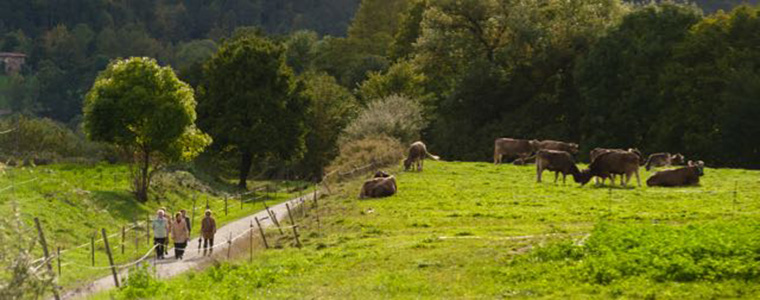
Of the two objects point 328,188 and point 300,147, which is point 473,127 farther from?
point 328,188

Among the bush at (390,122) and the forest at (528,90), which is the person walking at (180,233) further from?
the bush at (390,122)

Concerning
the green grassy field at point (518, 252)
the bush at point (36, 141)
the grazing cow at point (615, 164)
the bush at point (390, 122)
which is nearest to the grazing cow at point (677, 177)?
the grazing cow at point (615, 164)

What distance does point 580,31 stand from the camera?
83.1m

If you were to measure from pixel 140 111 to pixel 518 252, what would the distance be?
3397cm

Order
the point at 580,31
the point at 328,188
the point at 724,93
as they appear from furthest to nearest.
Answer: the point at 580,31 → the point at 724,93 → the point at 328,188

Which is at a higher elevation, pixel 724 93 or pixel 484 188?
pixel 724 93

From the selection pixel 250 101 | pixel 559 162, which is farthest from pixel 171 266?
pixel 250 101

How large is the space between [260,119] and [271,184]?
956 centimetres

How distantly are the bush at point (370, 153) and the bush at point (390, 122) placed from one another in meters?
2.61

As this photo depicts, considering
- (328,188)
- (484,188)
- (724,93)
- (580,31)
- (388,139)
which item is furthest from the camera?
(580,31)

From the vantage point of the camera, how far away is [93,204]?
48.7m

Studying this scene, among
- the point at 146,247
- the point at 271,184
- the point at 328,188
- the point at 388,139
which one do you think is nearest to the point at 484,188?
the point at 328,188

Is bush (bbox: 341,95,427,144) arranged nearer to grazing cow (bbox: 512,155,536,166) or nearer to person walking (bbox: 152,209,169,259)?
grazing cow (bbox: 512,155,536,166)

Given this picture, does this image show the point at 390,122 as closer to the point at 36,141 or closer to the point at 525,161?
the point at 525,161
